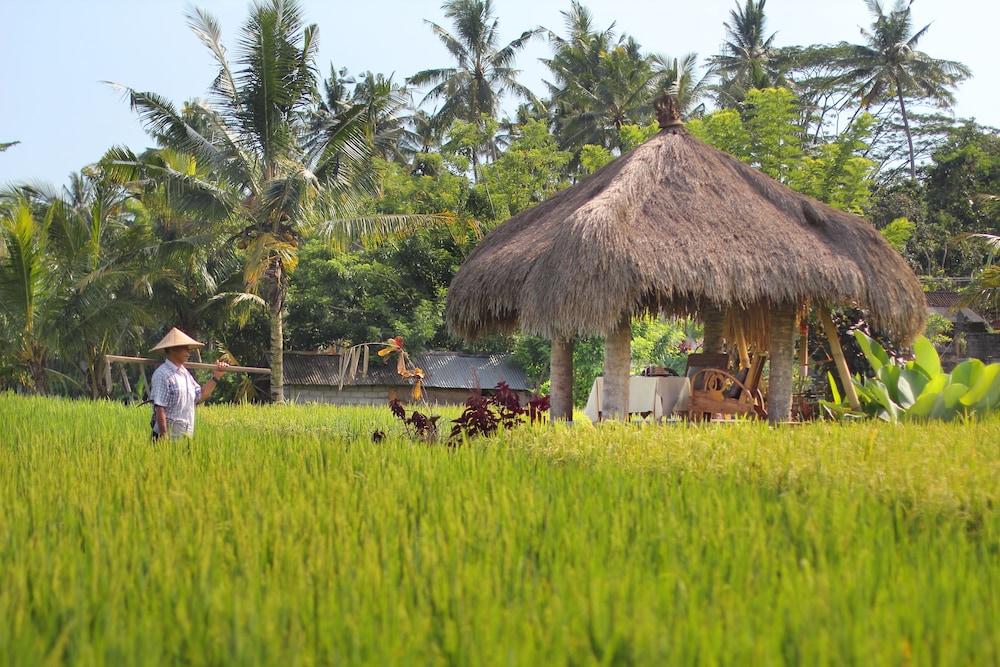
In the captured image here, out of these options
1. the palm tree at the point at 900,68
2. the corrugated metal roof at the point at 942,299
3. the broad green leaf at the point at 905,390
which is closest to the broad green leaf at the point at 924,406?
the broad green leaf at the point at 905,390

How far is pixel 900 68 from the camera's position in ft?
86.0

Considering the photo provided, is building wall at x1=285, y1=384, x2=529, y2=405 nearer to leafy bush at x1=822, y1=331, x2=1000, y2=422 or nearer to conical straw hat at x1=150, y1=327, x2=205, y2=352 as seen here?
leafy bush at x1=822, y1=331, x2=1000, y2=422

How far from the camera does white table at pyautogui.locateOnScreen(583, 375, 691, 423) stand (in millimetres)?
8703

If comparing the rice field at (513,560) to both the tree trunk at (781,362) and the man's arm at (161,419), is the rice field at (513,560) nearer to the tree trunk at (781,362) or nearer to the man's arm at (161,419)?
the man's arm at (161,419)

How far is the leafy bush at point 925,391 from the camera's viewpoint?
7.43 m

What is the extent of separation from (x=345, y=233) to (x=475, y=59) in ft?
43.8

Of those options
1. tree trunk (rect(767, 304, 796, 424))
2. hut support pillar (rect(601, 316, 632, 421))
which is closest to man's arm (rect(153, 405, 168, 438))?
hut support pillar (rect(601, 316, 632, 421))

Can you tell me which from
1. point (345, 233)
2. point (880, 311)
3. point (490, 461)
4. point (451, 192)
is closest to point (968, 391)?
Result: point (880, 311)

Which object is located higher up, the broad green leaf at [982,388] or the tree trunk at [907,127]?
the tree trunk at [907,127]

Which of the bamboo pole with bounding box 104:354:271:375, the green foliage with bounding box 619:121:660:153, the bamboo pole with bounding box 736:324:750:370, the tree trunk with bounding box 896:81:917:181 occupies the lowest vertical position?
the bamboo pole with bounding box 104:354:271:375

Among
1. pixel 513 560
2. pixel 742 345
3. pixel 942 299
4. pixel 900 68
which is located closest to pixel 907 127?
pixel 900 68

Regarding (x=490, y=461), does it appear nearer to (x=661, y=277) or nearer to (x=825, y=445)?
(x=825, y=445)

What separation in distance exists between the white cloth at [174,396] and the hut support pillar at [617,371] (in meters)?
3.54

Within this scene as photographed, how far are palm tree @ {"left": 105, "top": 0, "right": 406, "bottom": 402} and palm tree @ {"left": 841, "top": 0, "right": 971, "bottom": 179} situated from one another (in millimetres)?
17024
